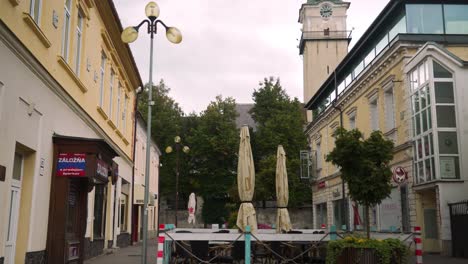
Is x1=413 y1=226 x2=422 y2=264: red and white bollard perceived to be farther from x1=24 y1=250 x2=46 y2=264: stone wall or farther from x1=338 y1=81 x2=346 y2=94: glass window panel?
x1=338 y1=81 x2=346 y2=94: glass window panel

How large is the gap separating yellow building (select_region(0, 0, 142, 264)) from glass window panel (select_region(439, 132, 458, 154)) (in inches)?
Answer: 464

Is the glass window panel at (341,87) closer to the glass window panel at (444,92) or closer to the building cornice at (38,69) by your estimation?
the glass window panel at (444,92)

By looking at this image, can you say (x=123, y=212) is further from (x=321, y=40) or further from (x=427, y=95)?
(x=321, y=40)

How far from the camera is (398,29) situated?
2142cm

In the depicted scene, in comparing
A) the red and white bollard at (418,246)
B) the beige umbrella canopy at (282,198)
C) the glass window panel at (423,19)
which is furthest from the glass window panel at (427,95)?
the red and white bollard at (418,246)

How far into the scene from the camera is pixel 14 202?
9.85 meters

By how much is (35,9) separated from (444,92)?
14573 mm

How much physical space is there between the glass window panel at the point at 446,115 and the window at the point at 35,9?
14.1 meters

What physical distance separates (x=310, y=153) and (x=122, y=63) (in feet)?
72.2

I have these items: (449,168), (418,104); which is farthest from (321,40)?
(449,168)

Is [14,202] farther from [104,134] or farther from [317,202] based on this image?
[317,202]

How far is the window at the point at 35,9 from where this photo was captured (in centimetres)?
976

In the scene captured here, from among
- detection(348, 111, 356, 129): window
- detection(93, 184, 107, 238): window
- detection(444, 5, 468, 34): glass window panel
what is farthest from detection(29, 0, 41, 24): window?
detection(348, 111, 356, 129): window

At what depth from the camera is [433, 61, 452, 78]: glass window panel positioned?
18266 millimetres
